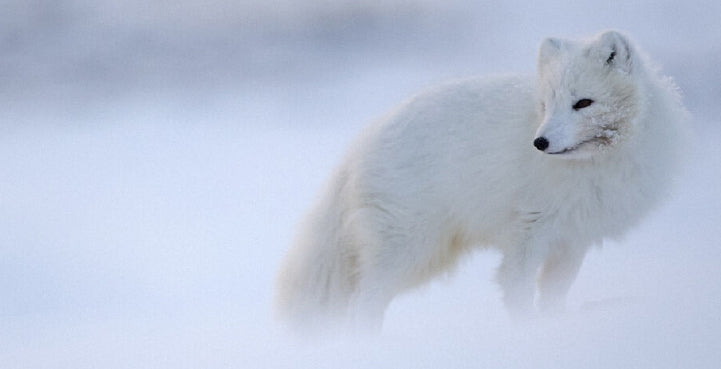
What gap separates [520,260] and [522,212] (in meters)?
0.21

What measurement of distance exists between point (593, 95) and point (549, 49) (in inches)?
12.4

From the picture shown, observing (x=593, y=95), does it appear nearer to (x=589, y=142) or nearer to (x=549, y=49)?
(x=589, y=142)

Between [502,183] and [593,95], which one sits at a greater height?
[593,95]

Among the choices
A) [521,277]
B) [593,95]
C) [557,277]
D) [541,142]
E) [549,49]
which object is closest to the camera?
[541,142]

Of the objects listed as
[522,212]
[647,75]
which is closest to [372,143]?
[522,212]

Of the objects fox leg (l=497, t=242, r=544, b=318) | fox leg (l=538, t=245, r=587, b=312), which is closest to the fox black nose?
fox leg (l=497, t=242, r=544, b=318)

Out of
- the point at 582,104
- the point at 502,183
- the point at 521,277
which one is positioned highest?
the point at 582,104

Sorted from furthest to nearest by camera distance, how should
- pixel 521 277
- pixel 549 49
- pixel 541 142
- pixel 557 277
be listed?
pixel 557 277 → pixel 521 277 → pixel 549 49 → pixel 541 142

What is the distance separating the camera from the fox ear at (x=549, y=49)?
4285 millimetres

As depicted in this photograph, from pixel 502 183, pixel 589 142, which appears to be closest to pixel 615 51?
pixel 589 142

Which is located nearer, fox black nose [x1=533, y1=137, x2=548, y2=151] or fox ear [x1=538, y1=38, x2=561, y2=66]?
fox black nose [x1=533, y1=137, x2=548, y2=151]

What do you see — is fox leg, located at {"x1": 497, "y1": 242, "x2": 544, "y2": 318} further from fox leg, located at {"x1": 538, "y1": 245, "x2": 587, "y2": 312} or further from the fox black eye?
the fox black eye

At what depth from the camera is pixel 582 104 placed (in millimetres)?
4117

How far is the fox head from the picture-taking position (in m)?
4.09
